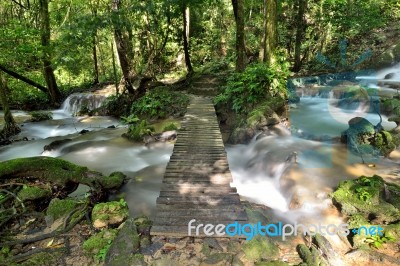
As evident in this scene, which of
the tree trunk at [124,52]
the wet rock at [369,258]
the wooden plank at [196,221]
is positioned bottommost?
the wet rock at [369,258]

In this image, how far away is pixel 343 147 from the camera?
25.9 ft

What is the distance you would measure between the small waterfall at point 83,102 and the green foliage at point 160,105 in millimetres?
4379

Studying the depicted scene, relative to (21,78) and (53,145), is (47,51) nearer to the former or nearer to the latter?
(21,78)

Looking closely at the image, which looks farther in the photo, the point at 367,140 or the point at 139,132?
the point at 139,132

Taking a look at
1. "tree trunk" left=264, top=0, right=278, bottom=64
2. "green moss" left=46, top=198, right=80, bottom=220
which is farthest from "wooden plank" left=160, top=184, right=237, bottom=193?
"tree trunk" left=264, top=0, right=278, bottom=64

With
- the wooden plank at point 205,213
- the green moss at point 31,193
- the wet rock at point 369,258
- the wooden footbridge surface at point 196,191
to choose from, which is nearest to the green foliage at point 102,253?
the wooden footbridge surface at point 196,191

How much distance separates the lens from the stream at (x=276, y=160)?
19.6 ft

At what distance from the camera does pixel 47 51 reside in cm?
→ 1337

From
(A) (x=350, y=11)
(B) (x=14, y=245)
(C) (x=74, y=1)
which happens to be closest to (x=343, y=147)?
(B) (x=14, y=245)

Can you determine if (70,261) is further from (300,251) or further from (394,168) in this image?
(394,168)

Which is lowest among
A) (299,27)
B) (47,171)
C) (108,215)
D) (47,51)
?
(108,215)

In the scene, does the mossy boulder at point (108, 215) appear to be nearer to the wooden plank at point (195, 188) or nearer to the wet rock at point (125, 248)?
the wet rock at point (125, 248)

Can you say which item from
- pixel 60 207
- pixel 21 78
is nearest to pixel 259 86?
pixel 60 207

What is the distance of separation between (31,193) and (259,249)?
4055 millimetres
